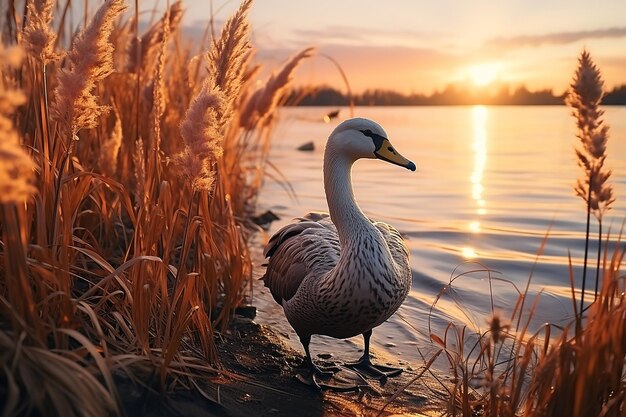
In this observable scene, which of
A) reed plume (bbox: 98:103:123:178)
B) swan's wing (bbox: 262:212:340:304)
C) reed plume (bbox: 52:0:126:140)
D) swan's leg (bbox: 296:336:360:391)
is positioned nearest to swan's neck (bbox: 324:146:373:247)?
swan's wing (bbox: 262:212:340:304)

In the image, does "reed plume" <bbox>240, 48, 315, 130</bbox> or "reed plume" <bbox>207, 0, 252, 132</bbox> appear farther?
"reed plume" <bbox>240, 48, 315, 130</bbox>

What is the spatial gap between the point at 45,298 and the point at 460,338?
1504mm

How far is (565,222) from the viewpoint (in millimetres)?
7977

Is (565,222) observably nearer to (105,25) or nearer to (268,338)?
(268,338)

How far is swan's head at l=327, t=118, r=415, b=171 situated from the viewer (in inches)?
151

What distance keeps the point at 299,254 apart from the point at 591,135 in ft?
6.79

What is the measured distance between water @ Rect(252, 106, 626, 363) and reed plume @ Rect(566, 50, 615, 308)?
0.07m

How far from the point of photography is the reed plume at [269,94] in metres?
5.18

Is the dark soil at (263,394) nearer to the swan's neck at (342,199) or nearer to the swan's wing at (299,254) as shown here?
the swan's wing at (299,254)

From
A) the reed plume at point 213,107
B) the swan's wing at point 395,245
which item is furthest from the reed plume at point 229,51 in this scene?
the swan's wing at point 395,245

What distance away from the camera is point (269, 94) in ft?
17.4

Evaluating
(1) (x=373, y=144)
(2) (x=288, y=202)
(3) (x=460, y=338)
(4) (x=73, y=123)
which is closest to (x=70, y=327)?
(4) (x=73, y=123)

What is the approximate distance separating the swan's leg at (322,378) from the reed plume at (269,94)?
213 centimetres

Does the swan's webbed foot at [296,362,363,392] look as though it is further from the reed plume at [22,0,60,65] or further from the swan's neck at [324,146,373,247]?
the reed plume at [22,0,60,65]
